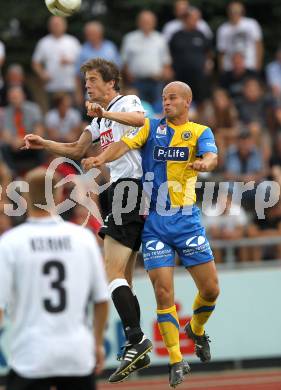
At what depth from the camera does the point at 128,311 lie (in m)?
10.3

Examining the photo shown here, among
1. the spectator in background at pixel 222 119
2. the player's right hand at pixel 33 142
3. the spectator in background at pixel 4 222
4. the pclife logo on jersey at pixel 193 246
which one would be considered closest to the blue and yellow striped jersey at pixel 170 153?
the pclife logo on jersey at pixel 193 246

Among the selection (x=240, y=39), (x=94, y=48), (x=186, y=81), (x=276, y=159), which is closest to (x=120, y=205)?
(x=276, y=159)

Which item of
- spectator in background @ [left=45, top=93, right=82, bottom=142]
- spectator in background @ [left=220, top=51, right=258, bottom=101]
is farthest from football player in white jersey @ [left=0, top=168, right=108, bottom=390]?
spectator in background @ [left=220, top=51, right=258, bottom=101]

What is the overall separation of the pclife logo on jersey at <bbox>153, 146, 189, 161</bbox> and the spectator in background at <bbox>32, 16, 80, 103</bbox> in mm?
7771

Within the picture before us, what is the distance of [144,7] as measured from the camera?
68.4ft

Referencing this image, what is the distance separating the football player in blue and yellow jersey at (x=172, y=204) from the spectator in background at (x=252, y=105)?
7.59 m

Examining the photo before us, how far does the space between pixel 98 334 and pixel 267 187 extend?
8547 millimetres

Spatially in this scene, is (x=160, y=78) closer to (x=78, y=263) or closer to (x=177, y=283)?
(x=177, y=283)

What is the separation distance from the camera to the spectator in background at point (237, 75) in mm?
18094

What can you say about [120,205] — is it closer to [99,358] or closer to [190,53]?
[99,358]

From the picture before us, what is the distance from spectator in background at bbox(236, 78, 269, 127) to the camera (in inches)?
699

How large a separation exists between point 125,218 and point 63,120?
22.5 feet

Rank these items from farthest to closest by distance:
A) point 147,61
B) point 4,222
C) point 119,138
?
point 147,61 → point 4,222 → point 119,138

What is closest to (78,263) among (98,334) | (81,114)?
(98,334)
